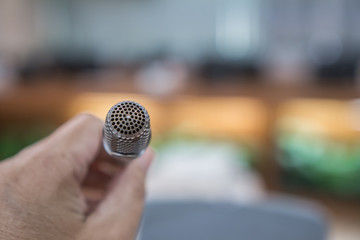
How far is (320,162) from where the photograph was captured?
223cm

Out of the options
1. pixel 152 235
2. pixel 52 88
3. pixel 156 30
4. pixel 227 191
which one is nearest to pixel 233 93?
pixel 227 191

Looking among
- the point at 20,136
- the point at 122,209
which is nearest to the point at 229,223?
the point at 122,209

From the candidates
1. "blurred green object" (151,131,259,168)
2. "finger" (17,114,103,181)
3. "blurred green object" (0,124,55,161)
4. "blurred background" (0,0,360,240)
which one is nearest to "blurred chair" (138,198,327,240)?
Answer: "blurred background" (0,0,360,240)

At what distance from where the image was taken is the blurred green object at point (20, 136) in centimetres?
263

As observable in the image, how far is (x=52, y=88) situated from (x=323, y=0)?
2.40 metres

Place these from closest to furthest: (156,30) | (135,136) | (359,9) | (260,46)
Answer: (135,136) < (359,9) < (260,46) < (156,30)

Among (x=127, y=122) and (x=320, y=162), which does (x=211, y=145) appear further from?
(x=127, y=122)

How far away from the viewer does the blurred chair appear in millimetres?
833

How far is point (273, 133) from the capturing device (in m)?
2.20

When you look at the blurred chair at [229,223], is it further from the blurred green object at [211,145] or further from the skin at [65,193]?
the blurred green object at [211,145]

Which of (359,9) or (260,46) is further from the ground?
(359,9)

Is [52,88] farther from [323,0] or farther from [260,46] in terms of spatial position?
[323,0]

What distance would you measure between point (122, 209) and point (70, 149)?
9cm

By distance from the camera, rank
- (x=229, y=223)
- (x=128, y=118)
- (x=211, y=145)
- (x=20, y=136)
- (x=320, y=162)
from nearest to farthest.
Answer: (x=128, y=118) < (x=229, y=223) < (x=320, y=162) < (x=211, y=145) < (x=20, y=136)
